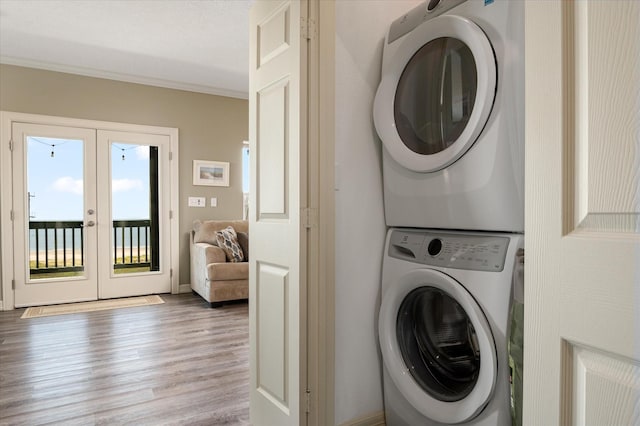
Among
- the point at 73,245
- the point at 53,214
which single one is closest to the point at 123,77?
the point at 53,214

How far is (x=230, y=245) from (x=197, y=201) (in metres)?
0.93

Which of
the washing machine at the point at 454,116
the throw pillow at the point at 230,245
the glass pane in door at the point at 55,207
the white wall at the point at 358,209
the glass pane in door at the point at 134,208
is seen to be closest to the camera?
the washing machine at the point at 454,116

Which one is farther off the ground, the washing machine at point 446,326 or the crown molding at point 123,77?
the crown molding at point 123,77

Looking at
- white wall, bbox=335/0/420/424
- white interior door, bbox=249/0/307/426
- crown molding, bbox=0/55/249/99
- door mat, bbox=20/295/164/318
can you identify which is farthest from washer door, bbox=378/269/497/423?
crown molding, bbox=0/55/249/99

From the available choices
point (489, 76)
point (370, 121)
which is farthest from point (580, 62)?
point (370, 121)

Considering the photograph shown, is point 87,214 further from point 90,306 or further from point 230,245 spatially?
point 230,245

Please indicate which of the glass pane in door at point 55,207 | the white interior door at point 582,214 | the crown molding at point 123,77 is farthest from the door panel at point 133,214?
the white interior door at point 582,214

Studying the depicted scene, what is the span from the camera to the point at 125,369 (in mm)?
2631

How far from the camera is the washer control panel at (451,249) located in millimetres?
1328

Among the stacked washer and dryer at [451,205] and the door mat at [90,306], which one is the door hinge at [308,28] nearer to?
the stacked washer and dryer at [451,205]

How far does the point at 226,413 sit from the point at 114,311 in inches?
105

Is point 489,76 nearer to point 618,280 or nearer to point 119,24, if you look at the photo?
point 618,280

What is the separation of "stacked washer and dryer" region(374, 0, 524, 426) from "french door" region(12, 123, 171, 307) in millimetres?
3961

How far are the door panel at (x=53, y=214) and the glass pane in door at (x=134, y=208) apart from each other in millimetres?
245
